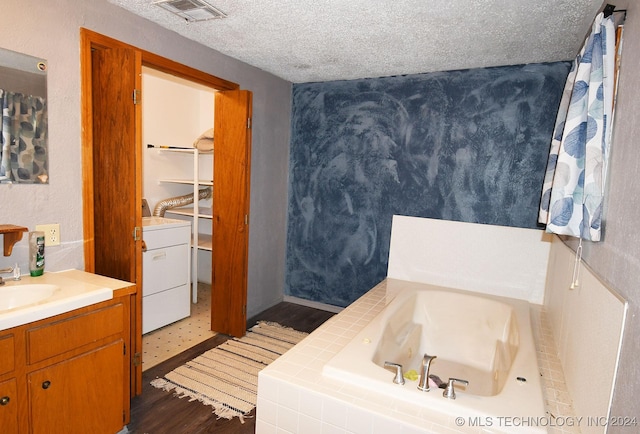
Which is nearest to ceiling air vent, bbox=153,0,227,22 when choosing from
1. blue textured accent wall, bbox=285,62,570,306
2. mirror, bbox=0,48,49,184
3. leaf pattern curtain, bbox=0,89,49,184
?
mirror, bbox=0,48,49,184

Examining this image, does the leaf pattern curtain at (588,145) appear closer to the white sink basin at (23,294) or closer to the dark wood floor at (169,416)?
the dark wood floor at (169,416)

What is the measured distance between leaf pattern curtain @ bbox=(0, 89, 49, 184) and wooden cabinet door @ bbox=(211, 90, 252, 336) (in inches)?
52.8

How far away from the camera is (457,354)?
241 cm

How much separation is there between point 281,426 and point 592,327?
1162 millimetres

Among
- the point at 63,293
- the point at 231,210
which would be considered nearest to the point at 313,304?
the point at 231,210

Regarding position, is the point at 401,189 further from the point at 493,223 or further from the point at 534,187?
the point at 534,187

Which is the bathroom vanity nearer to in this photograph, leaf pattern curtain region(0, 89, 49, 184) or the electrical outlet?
the electrical outlet

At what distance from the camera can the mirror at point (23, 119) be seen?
5.38ft

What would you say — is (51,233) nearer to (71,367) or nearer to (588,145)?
(71,367)

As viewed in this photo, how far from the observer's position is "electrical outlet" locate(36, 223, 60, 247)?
70.7 inches

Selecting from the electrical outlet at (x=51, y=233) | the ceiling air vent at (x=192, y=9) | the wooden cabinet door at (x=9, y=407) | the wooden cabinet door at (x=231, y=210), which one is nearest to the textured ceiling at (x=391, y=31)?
the ceiling air vent at (x=192, y=9)

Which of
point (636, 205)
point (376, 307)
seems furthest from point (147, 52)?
point (636, 205)

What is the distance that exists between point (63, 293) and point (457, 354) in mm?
2229

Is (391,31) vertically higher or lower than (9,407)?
higher
